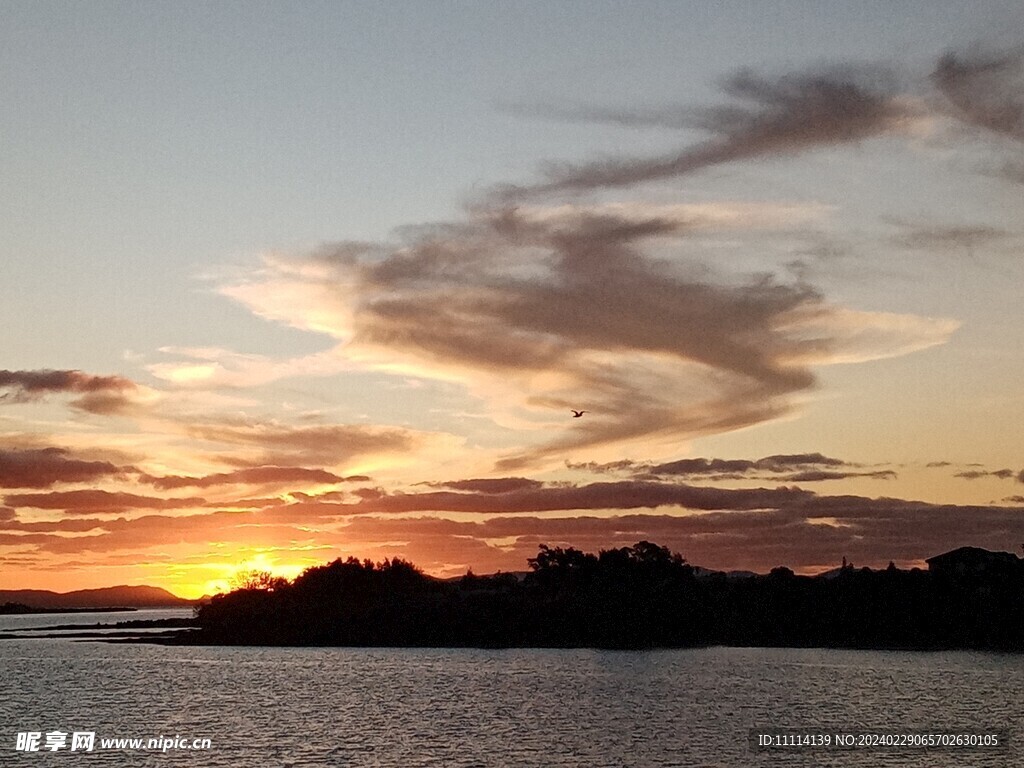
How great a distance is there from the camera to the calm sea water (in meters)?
89.6

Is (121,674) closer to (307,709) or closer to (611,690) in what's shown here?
(307,709)

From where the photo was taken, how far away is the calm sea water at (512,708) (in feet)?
294

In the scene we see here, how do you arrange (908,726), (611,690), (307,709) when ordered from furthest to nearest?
(611,690)
(307,709)
(908,726)

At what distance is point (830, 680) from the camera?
149m

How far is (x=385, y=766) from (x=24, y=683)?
92746 millimetres

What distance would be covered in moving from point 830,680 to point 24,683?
4227 inches

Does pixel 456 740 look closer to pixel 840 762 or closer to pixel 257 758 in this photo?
pixel 257 758

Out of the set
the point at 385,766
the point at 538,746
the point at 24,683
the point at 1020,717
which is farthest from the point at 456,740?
the point at 24,683

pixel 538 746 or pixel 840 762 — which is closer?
pixel 840 762

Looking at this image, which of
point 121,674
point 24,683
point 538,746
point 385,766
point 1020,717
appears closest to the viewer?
point 385,766

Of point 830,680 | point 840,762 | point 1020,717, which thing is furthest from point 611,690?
point 840,762

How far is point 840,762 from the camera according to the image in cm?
8531

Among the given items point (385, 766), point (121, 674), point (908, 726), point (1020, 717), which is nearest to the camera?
point (385, 766)

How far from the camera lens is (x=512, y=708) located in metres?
121
